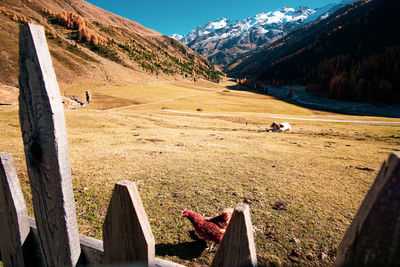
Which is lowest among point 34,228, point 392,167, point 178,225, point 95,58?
point 178,225

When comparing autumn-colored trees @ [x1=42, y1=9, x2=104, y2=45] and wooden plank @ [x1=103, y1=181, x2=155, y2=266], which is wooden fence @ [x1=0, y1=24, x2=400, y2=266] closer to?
wooden plank @ [x1=103, y1=181, x2=155, y2=266]

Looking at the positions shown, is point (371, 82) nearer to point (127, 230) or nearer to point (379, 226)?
point (379, 226)

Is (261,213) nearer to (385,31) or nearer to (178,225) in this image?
(178,225)

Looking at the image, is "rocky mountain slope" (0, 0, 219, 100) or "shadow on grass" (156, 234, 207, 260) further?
"rocky mountain slope" (0, 0, 219, 100)

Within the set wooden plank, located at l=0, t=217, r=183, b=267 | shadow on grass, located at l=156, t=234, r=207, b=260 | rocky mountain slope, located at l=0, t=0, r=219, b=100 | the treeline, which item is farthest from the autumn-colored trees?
wooden plank, located at l=0, t=217, r=183, b=267

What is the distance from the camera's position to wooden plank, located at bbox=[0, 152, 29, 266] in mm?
1678

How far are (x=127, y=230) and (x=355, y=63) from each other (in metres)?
143

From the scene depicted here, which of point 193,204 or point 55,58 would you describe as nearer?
point 193,204

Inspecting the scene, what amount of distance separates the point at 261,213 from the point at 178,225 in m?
1.80

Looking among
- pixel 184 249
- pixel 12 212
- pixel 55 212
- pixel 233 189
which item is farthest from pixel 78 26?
pixel 55 212

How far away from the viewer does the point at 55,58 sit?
9012cm

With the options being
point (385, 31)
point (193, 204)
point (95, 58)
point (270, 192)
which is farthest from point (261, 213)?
point (385, 31)

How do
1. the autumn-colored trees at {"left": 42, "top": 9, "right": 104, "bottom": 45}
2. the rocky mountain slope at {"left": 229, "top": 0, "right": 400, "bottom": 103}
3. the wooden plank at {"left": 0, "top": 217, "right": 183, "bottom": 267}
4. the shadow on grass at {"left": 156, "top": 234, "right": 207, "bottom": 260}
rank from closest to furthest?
the wooden plank at {"left": 0, "top": 217, "right": 183, "bottom": 267} < the shadow on grass at {"left": 156, "top": 234, "right": 207, "bottom": 260} < the rocky mountain slope at {"left": 229, "top": 0, "right": 400, "bottom": 103} < the autumn-colored trees at {"left": 42, "top": 9, "right": 104, "bottom": 45}

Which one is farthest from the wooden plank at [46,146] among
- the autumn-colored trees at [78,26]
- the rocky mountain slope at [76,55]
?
the autumn-colored trees at [78,26]
